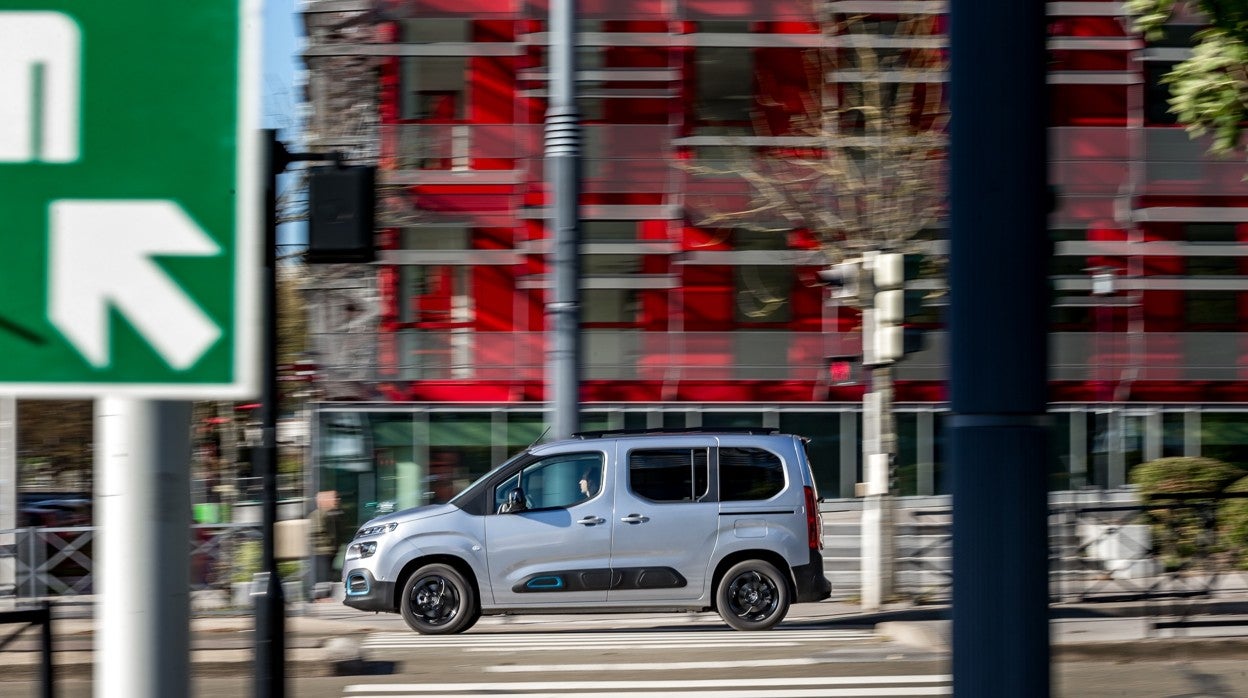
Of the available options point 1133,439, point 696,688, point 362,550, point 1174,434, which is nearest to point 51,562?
point 362,550

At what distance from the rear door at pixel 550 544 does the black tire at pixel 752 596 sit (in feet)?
3.73

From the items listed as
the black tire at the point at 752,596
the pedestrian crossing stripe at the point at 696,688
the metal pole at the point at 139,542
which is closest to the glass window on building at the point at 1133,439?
the black tire at the point at 752,596

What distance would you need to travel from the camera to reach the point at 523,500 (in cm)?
1341

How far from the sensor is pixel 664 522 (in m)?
13.4

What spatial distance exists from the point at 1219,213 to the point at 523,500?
62.8ft

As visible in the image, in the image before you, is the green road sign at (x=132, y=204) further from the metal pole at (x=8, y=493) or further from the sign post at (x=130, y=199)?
the metal pole at (x=8, y=493)

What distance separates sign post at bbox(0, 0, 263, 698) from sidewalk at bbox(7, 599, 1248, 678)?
660 cm

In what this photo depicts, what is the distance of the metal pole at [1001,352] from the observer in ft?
9.78

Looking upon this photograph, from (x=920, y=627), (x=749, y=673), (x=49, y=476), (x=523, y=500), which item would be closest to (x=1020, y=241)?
(x=749, y=673)

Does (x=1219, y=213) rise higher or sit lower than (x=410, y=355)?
higher

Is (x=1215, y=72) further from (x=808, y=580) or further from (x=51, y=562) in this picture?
(x=51, y=562)

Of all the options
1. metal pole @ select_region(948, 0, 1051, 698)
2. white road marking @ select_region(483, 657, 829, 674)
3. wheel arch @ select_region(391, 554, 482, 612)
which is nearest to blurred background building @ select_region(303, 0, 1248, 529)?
wheel arch @ select_region(391, 554, 482, 612)

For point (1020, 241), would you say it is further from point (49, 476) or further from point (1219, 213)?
point (49, 476)

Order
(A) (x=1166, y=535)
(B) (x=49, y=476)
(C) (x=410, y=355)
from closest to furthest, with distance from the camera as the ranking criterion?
(A) (x=1166, y=535)
(C) (x=410, y=355)
(B) (x=49, y=476)
